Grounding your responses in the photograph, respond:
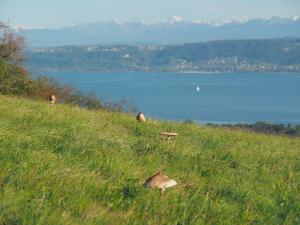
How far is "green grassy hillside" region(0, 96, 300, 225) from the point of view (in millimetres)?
4523

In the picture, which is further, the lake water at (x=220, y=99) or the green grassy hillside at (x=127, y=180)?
the lake water at (x=220, y=99)

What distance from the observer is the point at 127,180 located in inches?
222

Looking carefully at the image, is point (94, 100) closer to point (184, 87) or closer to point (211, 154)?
point (211, 154)

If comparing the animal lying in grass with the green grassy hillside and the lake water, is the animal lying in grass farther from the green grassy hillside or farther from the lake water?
the lake water

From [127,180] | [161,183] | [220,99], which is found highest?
[161,183]

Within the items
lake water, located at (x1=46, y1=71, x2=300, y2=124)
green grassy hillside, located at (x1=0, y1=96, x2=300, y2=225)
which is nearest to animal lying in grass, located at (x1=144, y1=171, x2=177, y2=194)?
green grassy hillside, located at (x1=0, y1=96, x2=300, y2=225)

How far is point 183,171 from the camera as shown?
6879 mm

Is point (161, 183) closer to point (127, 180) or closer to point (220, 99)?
point (127, 180)

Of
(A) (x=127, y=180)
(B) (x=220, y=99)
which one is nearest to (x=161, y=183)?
(A) (x=127, y=180)

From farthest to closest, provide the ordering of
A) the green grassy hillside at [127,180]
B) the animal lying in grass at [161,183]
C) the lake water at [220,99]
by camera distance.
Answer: the lake water at [220,99] → the animal lying in grass at [161,183] → the green grassy hillside at [127,180]

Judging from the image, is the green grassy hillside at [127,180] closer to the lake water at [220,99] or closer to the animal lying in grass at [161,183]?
the animal lying in grass at [161,183]

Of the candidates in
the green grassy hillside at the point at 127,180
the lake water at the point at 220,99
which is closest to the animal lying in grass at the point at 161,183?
the green grassy hillside at the point at 127,180

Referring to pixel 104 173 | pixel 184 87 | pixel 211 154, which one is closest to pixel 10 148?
pixel 104 173

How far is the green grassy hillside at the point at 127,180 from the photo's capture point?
4.52 metres
